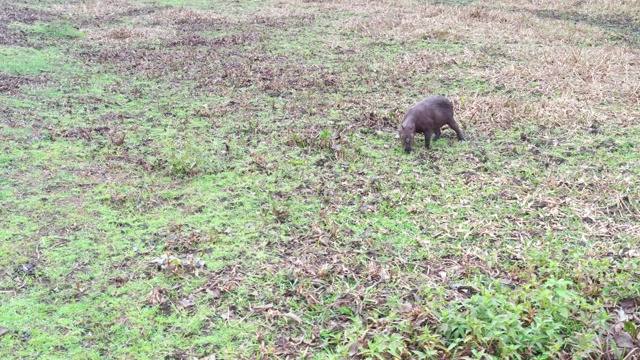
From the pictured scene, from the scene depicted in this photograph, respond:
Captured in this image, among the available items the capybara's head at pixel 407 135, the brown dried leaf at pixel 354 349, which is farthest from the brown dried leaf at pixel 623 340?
the capybara's head at pixel 407 135

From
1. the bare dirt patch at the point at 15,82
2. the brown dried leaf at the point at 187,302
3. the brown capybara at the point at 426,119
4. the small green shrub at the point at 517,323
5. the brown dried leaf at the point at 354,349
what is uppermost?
the brown capybara at the point at 426,119

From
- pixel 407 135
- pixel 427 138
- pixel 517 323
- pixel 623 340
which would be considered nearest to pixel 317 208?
pixel 407 135

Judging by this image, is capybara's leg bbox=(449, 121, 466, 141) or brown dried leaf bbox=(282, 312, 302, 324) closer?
brown dried leaf bbox=(282, 312, 302, 324)

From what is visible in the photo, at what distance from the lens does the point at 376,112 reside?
21.3ft

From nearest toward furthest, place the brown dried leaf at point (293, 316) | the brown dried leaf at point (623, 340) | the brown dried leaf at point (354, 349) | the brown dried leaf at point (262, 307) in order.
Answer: the brown dried leaf at point (623, 340) < the brown dried leaf at point (354, 349) < the brown dried leaf at point (293, 316) < the brown dried leaf at point (262, 307)

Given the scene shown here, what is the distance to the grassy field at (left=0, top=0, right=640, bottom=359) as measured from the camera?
2.98 meters

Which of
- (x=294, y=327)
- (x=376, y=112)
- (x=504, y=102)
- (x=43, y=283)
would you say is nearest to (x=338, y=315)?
(x=294, y=327)

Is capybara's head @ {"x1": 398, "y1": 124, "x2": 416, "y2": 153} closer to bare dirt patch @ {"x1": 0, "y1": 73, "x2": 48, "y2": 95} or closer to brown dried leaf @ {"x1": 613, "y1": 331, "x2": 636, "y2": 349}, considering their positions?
brown dried leaf @ {"x1": 613, "y1": 331, "x2": 636, "y2": 349}

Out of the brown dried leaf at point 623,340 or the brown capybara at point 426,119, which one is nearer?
the brown dried leaf at point 623,340

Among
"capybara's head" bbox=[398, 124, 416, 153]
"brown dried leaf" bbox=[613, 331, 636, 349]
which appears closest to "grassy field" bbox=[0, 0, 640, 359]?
"brown dried leaf" bbox=[613, 331, 636, 349]

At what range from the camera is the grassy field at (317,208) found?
2.98m

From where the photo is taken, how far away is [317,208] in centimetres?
441

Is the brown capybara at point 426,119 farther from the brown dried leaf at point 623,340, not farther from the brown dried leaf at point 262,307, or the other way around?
the brown dried leaf at point 623,340

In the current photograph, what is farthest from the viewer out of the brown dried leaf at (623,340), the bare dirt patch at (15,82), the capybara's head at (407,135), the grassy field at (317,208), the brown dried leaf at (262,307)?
the bare dirt patch at (15,82)
